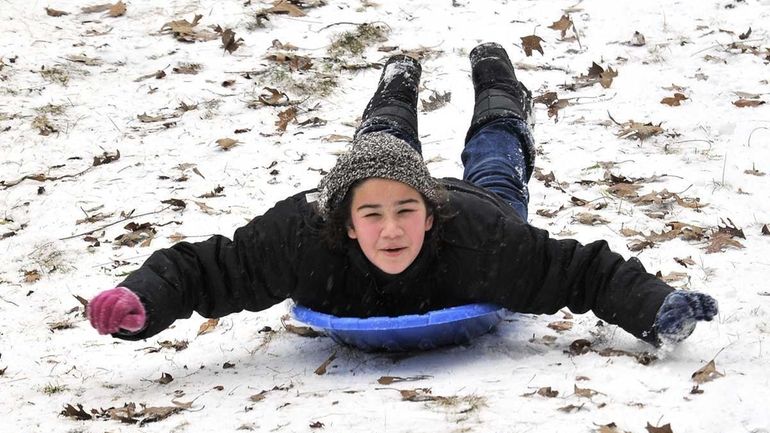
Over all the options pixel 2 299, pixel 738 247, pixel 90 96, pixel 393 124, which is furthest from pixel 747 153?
pixel 90 96

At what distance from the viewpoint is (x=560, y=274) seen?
11.6 feet

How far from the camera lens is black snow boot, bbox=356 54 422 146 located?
4.73 meters

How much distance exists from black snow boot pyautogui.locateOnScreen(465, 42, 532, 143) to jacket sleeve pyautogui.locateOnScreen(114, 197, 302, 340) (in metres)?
1.51

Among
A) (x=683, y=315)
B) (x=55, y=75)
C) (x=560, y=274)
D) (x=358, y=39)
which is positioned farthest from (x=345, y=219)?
(x=55, y=75)

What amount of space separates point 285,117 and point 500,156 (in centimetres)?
229

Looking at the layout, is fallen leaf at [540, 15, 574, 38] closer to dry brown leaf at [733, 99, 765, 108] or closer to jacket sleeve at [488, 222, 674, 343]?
dry brown leaf at [733, 99, 765, 108]

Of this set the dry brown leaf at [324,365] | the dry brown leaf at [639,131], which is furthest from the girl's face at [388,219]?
the dry brown leaf at [639,131]

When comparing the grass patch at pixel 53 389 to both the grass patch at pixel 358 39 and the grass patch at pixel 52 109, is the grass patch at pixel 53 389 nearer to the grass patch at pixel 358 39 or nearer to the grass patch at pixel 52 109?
the grass patch at pixel 52 109

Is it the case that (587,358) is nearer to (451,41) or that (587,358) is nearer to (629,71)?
(629,71)

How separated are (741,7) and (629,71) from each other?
1373 millimetres

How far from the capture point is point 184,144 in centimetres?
628

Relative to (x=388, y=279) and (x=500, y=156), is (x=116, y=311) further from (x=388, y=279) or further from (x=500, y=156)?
(x=500, y=156)

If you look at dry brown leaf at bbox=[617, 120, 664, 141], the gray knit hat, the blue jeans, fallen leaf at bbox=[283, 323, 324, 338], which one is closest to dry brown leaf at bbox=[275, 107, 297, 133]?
the blue jeans

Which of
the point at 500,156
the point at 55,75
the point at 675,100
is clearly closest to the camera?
the point at 500,156
